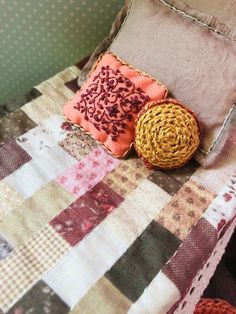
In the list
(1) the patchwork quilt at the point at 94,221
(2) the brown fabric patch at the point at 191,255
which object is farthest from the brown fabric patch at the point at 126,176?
(2) the brown fabric patch at the point at 191,255

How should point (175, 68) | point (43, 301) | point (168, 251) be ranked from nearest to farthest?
point (43, 301) → point (168, 251) → point (175, 68)

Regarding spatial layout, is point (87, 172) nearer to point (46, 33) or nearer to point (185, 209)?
point (185, 209)

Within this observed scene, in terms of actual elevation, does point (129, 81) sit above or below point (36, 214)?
A: above

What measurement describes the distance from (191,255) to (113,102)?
50 cm

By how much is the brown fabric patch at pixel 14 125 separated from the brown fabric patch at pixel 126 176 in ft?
1.11

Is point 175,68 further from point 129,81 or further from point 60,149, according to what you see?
point 60,149

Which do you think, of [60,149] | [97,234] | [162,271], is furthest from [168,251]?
[60,149]

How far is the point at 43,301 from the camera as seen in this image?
32.9 inches

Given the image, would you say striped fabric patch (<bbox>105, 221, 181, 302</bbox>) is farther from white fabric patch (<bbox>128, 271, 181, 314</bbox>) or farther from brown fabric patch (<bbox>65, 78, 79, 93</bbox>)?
brown fabric patch (<bbox>65, 78, 79, 93</bbox>)

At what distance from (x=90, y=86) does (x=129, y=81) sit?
13cm

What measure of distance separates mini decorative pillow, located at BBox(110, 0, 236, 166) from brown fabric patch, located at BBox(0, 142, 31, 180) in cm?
46

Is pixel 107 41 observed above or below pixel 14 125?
above

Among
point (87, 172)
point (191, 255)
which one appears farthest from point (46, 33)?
point (191, 255)

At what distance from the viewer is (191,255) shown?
958mm
